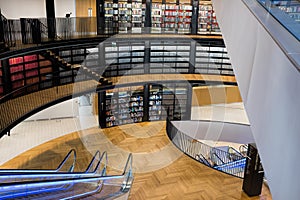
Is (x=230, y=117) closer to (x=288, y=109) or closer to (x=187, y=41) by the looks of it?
(x=187, y=41)

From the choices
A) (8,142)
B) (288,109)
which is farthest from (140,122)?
(288,109)

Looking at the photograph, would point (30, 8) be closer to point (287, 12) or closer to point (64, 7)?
point (64, 7)

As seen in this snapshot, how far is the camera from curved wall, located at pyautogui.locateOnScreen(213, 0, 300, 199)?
4.77 feet

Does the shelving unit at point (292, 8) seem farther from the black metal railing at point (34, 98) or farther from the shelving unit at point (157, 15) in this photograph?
the shelving unit at point (157, 15)

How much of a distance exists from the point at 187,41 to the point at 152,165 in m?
4.87

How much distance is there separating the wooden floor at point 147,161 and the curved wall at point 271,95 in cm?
480

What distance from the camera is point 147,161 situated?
8.31 m

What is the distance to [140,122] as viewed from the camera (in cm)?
1110

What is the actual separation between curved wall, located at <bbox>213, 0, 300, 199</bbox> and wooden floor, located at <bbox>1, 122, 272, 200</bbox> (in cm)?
480

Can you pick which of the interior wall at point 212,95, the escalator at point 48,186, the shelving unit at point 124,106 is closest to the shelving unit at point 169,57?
the shelving unit at point 124,106

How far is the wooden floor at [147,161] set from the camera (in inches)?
263

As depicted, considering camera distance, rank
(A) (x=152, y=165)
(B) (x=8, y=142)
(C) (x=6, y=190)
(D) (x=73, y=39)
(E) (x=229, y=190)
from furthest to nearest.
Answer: (B) (x=8, y=142), (D) (x=73, y=39), (A) (x=152, y=165), (E) (x=229, y=190), (C) (x=6, y=190)

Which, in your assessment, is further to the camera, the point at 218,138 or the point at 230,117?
the point at 230,117

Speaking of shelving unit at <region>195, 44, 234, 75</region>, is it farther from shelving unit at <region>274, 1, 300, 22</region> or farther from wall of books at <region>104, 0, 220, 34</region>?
shelving unit at <region>274, 1, 300, 22</region>
